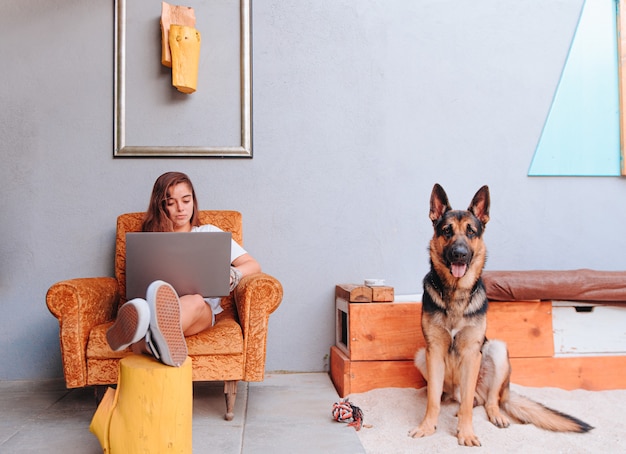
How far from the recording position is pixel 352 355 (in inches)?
94.7

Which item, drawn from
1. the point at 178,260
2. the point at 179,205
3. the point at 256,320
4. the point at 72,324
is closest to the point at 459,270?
the point at 256,320

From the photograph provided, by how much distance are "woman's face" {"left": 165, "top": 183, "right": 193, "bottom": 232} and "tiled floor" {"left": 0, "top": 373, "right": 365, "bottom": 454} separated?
35.0 inches

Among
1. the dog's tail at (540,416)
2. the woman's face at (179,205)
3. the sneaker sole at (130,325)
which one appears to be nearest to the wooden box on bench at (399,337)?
the dog's tail at (540,416)

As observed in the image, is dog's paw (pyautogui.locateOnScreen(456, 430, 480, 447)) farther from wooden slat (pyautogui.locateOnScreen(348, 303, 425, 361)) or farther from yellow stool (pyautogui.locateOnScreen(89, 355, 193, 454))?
yellow stool (pyautogui.locateOnScreen(89, 355, 193, 454))

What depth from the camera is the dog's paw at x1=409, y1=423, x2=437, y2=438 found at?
1.90 metres

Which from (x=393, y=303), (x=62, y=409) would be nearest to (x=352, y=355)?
(x=393, y=303)

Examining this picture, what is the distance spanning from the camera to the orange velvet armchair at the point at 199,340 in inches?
80.8

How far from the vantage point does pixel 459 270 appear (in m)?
1.95

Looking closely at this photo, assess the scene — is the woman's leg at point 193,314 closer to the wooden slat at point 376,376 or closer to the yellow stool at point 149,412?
the yellow stool at point 149,412

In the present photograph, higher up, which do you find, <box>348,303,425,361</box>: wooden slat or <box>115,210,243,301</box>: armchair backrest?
<box>115,210,243,301</box>: armchair backrest

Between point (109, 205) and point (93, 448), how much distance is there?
1485mm

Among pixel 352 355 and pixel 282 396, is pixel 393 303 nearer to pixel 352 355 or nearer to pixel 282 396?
pixel 352 355

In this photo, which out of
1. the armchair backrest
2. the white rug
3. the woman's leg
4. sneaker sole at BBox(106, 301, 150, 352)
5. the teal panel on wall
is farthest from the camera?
the teal panel on wall

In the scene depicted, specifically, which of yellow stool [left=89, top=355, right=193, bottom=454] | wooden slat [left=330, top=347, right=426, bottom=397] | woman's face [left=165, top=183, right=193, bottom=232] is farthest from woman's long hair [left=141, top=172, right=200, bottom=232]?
wooden slat [left=330, top=347, right=426, bottom=397]
